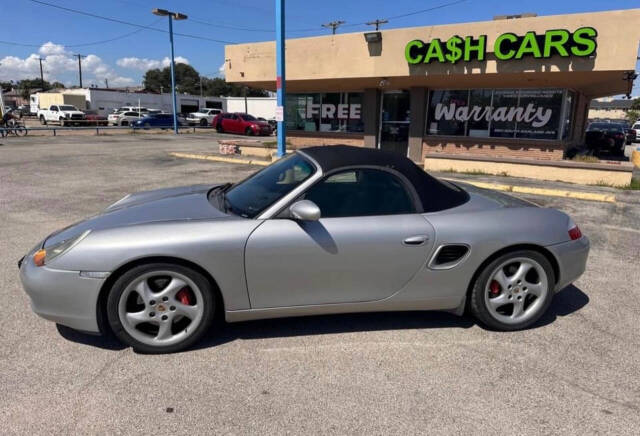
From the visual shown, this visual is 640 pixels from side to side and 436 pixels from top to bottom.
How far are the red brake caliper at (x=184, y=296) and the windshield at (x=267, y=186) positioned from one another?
2.18 feet

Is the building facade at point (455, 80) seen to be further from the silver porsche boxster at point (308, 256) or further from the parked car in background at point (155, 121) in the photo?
the parked car in background at point (155, 121)

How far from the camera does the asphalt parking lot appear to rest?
2.46 meters

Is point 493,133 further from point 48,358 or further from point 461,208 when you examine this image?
point 48,358

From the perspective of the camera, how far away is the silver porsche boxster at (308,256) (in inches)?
116

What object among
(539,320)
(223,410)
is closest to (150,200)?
(223,410)

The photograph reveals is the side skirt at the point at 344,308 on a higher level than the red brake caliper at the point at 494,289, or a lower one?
lower

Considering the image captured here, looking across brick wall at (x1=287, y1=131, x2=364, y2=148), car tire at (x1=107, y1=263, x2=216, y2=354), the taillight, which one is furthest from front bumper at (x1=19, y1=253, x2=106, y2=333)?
brick wall at (x1=287, y1=131, x2=364, y2=148)

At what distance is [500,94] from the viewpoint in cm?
1423

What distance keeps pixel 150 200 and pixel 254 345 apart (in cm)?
162

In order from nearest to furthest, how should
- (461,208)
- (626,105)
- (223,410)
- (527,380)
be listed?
1. (223,410)
2. (527,380)
3. (461,208)
4. (626,105)

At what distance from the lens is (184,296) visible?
10.0 ft

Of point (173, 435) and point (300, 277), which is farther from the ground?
point (300, 277)

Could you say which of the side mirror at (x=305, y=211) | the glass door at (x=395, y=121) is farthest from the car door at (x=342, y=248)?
the glass door at (x=395, y=121)

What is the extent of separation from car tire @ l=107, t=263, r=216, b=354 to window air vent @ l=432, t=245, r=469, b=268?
165cm
